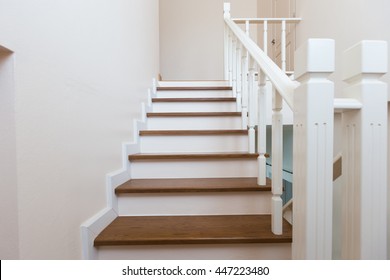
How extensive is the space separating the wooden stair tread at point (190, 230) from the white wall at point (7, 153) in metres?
0.48

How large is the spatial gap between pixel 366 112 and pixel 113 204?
1226 millimetres

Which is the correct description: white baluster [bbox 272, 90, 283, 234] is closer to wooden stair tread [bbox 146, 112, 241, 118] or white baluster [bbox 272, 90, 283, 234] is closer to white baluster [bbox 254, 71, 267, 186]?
white baluster [bbox 254, 71, 267, 186]

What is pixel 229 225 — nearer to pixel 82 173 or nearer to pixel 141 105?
pixel 82 173

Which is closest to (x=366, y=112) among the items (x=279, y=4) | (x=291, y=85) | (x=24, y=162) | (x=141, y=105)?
(x=291, y=85)

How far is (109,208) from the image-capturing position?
1.37 m

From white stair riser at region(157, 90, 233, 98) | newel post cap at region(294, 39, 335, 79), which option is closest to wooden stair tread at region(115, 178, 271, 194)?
newel post cap at region(294, 39, 335, 79)

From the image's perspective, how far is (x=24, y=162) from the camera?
2.50 ft

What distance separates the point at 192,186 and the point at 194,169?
278mm

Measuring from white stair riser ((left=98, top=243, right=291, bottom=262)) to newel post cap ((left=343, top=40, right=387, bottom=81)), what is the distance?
807mm

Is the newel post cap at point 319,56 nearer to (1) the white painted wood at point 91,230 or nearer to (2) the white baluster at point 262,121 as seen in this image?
(2) the white baluster at point 262,121

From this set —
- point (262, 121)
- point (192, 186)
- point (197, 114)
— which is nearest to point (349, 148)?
point (262, 121)

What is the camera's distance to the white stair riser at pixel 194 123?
7.20 ft

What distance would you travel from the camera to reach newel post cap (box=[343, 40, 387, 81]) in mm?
689

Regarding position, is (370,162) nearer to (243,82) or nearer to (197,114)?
(243,82)
